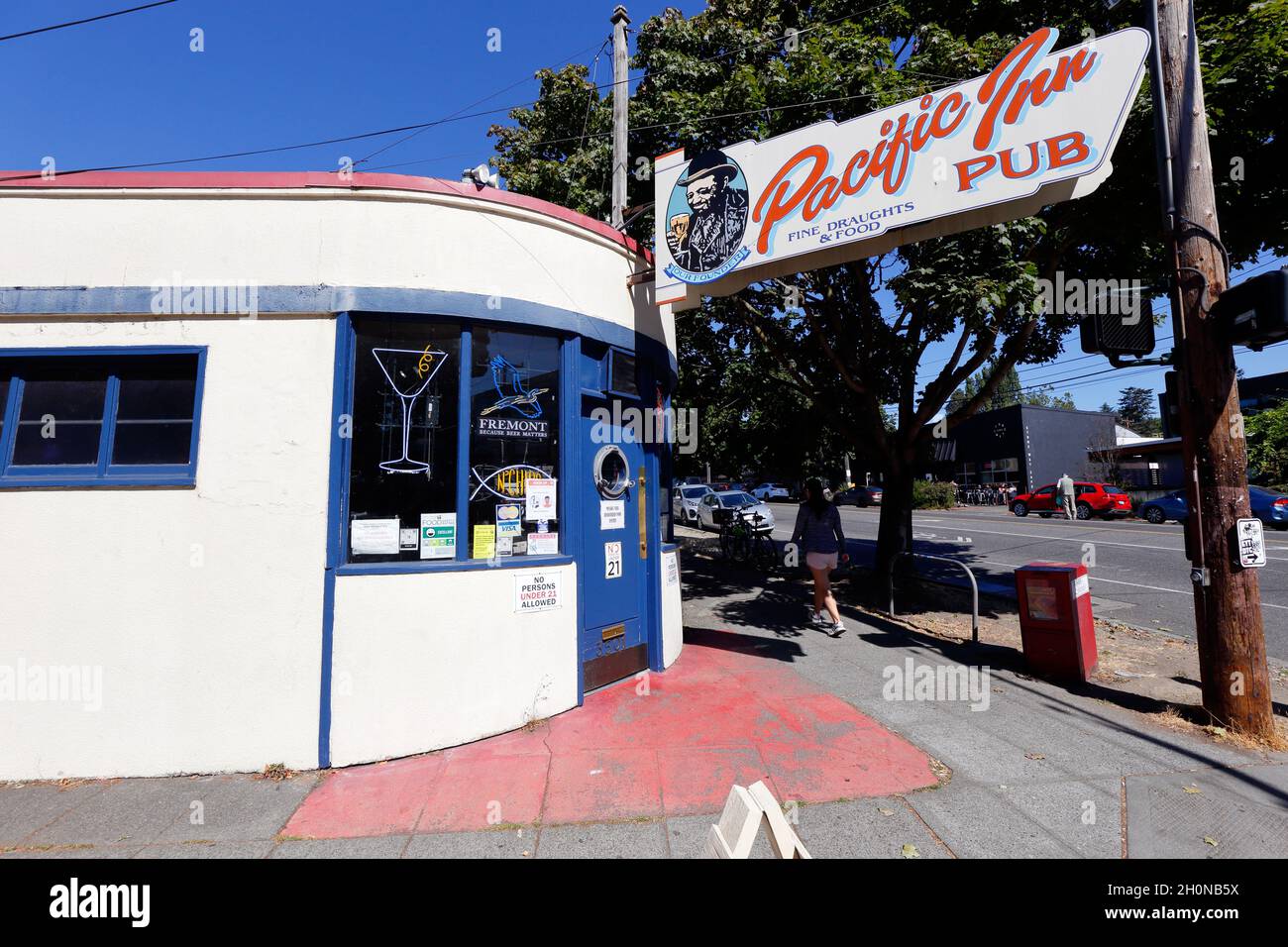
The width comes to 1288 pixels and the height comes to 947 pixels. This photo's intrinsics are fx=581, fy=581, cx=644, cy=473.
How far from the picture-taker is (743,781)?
12.5ft

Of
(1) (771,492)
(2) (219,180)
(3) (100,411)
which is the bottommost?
(3) (100,411)

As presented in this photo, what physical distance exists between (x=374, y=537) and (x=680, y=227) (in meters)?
4.01

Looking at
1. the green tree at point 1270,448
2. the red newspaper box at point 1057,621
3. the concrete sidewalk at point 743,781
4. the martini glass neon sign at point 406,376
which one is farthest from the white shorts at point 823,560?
the green tree at point 1270,448

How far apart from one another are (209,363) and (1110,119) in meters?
6.92

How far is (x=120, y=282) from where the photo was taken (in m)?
4.38

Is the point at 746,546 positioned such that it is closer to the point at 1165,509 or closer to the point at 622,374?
the point at 622,374

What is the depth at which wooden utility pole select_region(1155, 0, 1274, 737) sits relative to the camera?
4.49 metres

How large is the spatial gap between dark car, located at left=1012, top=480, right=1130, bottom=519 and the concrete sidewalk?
76.1 ft

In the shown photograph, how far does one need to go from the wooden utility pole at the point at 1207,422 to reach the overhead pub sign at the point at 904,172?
911mm

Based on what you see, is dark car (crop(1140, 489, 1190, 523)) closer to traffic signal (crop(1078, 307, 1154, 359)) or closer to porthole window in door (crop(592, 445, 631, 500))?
traffic signal (crop(1078, 307, 1154, 359))

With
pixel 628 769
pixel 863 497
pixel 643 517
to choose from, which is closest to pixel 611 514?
pixel 643 517

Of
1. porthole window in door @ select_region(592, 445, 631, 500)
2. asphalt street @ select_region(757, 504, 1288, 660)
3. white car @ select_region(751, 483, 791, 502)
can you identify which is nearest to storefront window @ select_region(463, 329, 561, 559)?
porthole window in door @ select_region(592, 445, 631, 500)
